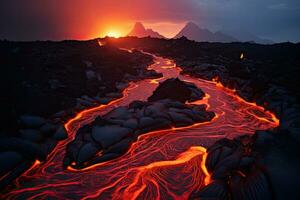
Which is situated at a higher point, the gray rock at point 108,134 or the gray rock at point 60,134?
the gray rock at point 108,134

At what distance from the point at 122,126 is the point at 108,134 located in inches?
57.0

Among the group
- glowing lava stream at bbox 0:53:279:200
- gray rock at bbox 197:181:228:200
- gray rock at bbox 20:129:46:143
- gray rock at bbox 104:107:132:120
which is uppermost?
gray rock at bbox 104:107:132:120

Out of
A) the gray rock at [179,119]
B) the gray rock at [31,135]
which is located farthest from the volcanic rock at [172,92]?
the gray rock at [31,135]

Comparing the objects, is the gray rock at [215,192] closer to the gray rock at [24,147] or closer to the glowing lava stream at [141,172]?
the glowing lava stream at [141,172]

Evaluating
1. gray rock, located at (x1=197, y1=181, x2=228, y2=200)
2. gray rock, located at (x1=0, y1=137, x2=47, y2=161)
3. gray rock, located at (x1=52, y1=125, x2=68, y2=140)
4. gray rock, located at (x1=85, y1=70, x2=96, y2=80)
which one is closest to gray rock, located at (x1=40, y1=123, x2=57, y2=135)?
gray rock, located at (x1=52, y1=125, x2=68, y2=140)

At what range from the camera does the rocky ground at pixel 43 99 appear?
37.8ft

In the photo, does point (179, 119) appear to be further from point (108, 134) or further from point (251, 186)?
point (251, 186)

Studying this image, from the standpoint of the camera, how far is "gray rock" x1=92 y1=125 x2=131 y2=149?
12.7 metres

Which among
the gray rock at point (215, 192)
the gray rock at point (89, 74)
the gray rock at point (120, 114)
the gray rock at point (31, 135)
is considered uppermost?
the gray rock at point (89, 74)

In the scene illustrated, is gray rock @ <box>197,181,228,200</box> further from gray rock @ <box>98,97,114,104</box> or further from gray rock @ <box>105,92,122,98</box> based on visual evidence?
gray rock @ <box>105,92,122,98</box>

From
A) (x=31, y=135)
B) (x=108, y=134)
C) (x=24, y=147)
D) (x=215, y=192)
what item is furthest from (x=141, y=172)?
(x=31, y=135)

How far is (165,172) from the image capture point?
11039 mm

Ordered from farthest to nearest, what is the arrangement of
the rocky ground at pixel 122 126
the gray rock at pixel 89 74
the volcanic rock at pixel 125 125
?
the gray rock at pixel 89 74
the volcanic rock at pixel 125 125
the rocky ground at pixel 122 126

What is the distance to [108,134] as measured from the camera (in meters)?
13.2
